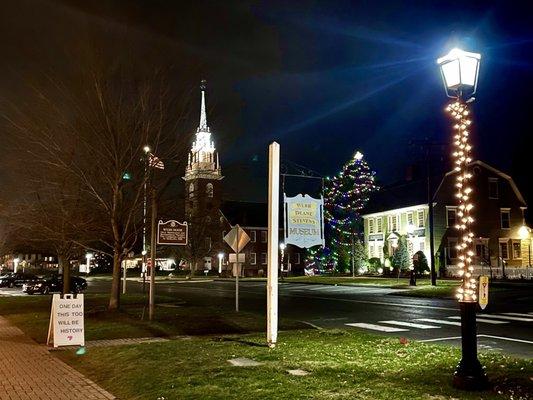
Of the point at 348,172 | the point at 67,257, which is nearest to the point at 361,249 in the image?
the point at 348,172

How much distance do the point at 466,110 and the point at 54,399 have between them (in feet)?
23.5

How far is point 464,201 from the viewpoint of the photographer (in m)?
8.19

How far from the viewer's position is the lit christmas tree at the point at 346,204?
62.9m

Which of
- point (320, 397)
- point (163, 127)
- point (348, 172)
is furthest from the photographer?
point (348, 172)

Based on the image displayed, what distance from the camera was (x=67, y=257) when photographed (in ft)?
82.1

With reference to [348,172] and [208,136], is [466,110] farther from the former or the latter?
[348,172]

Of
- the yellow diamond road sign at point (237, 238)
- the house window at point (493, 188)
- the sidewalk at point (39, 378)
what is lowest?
the sidewalk at point (39, 378)

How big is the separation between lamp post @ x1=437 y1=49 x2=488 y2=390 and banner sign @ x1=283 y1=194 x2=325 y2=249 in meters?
5.11

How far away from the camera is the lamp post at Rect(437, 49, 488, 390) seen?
757 centimetres

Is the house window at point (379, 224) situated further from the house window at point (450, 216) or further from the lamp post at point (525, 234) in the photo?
the lamp post at point (525, 234)

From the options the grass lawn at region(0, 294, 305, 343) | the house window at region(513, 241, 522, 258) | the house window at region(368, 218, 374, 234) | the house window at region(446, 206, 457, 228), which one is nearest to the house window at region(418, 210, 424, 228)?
the house window at region(446, 206, 457, 228)

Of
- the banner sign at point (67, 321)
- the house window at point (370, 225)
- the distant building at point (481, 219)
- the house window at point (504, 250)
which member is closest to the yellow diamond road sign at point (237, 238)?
the banner sign at point (67, 321)

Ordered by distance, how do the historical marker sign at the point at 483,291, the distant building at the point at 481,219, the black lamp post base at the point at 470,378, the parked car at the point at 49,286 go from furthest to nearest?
the distant building at the point at 481,219
the parked car at the point at 49,286
the historical marker sign at the point at 483,291
the black lamp post base at the point at 470,378

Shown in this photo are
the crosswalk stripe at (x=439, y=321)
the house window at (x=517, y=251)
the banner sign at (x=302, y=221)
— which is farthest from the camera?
the house window at (x=517, y=251)
